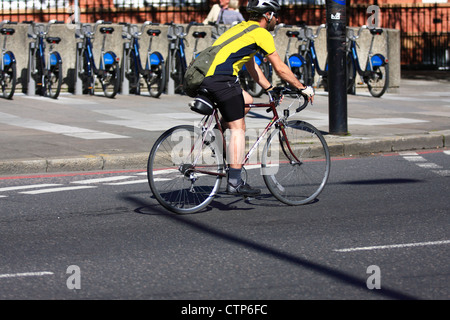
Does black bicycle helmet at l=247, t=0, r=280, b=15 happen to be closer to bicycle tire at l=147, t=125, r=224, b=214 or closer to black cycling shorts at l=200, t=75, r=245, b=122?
black cycling shorts at l=200, t=75, r=245, b=122

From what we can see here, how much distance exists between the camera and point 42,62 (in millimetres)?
16031

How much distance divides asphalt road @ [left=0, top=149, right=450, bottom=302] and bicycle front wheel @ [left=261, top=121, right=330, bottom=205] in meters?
0.15

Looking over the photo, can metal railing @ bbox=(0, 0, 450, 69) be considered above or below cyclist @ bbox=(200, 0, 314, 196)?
above

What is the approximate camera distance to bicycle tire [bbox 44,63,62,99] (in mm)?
15633

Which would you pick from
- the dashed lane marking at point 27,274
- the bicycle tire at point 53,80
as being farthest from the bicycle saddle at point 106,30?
the dashed lane marking at point 27,274

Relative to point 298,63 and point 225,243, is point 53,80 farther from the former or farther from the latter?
point 225,243

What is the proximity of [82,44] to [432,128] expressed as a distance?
722cm

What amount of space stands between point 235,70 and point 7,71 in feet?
30.6

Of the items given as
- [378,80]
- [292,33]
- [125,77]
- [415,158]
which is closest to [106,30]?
[125,77]

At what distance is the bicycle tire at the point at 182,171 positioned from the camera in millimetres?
7102

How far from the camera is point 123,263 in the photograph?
5.67 metres

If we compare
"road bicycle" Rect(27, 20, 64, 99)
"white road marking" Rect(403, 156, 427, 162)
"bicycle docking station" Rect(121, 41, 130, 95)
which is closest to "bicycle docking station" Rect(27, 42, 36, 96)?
"road bicycle" Rect(27, 20, 64, 99)
